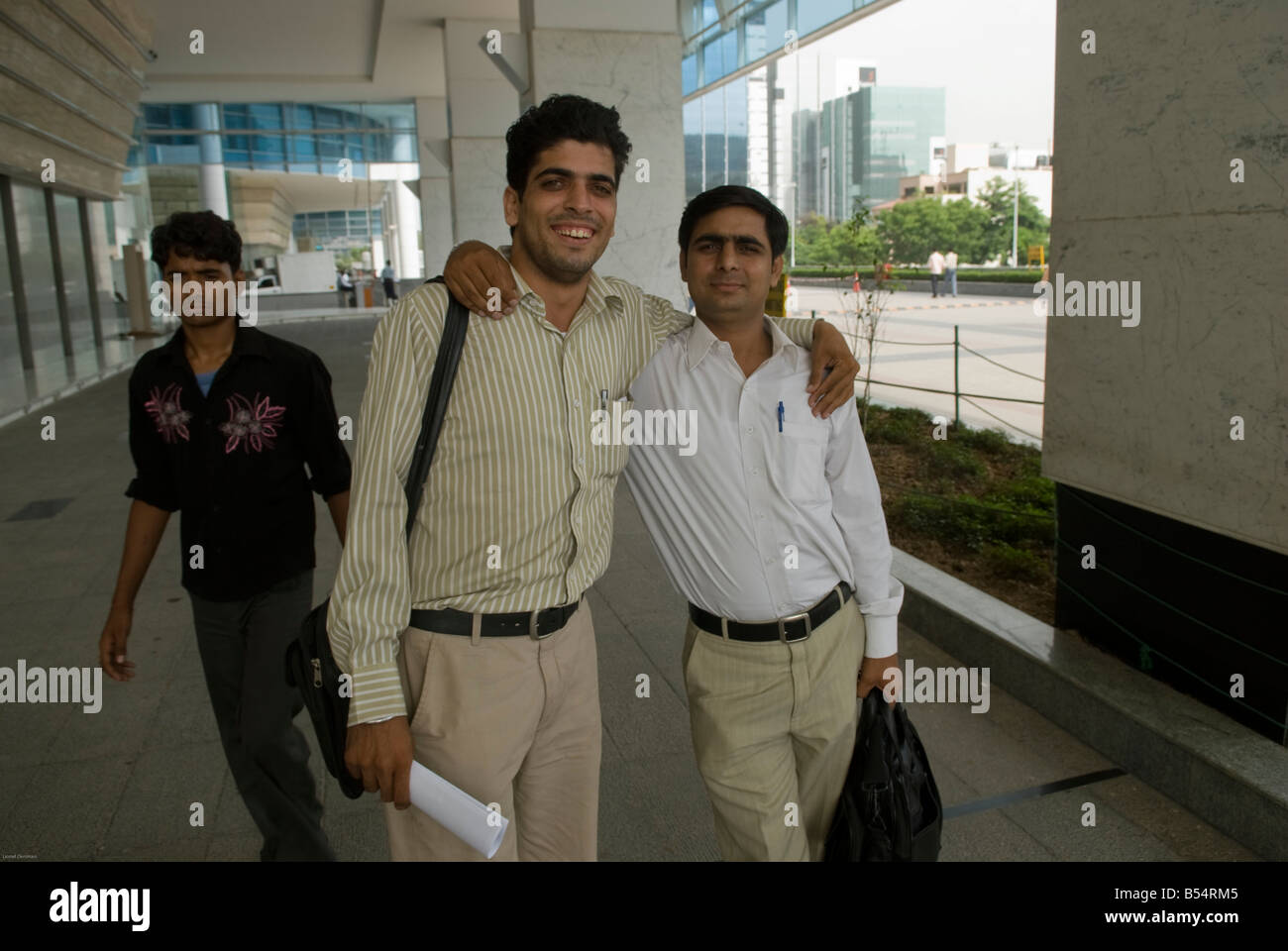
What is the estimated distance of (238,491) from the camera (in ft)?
8.92

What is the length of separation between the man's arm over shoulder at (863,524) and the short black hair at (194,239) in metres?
Answer: 1.70

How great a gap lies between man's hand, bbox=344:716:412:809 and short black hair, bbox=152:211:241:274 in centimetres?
149

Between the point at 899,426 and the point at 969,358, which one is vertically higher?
the point at 969,358

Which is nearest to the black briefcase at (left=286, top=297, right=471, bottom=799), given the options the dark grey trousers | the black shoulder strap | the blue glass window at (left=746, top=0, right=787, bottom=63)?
the black shoulder strap

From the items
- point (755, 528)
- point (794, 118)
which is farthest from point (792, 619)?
point (794, 118)

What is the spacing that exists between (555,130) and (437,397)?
0.62m

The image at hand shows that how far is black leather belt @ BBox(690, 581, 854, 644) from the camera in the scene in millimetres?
2424

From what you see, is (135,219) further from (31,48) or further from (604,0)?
(604,0)

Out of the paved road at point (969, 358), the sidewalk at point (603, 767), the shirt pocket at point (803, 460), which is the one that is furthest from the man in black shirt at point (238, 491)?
the paved road at point (969, 358)

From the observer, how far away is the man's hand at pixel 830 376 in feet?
7.93

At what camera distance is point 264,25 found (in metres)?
19.4

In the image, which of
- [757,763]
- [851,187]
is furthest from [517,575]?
[851,187]

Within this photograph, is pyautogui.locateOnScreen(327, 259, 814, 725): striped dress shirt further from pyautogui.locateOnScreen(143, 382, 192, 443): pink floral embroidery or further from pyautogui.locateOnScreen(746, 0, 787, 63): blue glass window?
pyautogui.locateOnScreen(746, 0, 787, 63): blue glass window

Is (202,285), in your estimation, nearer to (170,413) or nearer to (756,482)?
(170,413)
